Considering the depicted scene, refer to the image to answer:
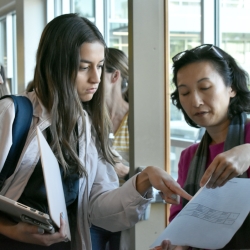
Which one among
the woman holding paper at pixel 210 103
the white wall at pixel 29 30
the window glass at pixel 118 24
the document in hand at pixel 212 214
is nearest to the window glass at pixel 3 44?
the white wall at pixel 29 30

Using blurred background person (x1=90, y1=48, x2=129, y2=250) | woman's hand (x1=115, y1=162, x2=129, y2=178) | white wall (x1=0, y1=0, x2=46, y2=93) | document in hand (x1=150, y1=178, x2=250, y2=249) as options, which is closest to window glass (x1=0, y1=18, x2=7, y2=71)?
white wall (x1=0, y1=0, x2=46, y2=93)

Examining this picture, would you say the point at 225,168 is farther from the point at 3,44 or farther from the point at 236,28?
the point at 3,44

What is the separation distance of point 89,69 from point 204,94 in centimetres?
44

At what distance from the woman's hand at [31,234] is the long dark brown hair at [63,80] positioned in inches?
10.4

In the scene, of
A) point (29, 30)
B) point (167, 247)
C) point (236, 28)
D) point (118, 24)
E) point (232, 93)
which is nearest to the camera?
point (167, 247)

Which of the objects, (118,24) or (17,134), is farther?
(118,24)

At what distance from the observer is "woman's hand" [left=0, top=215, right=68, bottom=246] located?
152 centimetres

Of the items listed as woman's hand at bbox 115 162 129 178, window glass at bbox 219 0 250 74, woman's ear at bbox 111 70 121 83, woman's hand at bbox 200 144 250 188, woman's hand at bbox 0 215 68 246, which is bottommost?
woman's hand at bbox 115 162 129 178

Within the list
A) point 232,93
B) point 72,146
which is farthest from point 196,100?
point 72,146

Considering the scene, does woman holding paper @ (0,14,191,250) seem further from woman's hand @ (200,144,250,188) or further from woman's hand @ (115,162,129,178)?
woman's hand @ (115,162,129,178)

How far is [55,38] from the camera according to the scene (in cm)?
181

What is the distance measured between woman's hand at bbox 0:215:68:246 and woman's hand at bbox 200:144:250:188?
0.48 meters

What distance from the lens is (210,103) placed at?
1.79m

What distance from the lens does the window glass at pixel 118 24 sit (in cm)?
410
